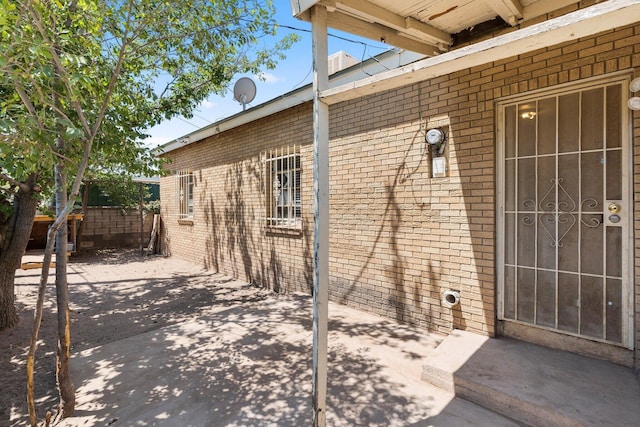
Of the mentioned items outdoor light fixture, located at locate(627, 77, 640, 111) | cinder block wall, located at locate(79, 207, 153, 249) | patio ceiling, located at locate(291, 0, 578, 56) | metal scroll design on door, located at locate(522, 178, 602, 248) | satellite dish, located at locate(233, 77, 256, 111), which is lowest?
cinder block wall, located at locate(79, 207, 153, 249)

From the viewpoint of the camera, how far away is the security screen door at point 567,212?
2725 mm

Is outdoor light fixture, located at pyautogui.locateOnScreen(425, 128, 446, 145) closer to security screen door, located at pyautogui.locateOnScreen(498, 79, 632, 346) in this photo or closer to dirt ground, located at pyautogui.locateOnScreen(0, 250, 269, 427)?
security screen door, located at pyautogui.locateOnScreen(498, 79, 632, 346)

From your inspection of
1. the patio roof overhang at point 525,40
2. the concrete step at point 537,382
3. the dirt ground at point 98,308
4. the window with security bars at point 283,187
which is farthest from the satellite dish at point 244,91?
the concrete step at point 537,382

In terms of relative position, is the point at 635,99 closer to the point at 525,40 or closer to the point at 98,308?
the point at 525,40

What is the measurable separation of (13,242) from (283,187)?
3988mm

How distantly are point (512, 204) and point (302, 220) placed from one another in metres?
3.26

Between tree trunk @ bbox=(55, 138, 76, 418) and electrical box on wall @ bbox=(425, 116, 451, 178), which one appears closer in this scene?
tree trunk @ bbox=(55, 138, 76, 418)

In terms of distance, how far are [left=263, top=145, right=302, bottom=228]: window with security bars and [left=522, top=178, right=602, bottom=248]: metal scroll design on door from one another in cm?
369

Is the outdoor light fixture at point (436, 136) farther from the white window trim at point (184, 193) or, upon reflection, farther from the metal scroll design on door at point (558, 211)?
the white window trim at point (184, 193)

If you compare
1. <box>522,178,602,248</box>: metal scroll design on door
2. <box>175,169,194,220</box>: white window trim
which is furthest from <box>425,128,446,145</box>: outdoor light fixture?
Result: <box>175,169,194,220</box>: white window trim

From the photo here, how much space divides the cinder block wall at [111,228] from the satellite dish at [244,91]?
7.70 meters

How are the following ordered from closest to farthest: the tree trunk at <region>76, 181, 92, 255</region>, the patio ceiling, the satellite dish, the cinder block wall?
the patio ceiling < the satellite dish < the tree trunk at <region>76, 181, 92, 255</region> < the cinder block wall

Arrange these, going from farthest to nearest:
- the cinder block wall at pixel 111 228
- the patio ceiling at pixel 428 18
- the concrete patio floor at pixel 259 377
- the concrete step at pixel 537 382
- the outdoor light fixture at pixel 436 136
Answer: the cinder block wall at pixel 111 228 → the outdoor light fixture at pixel 436 136 → the patio ceiling at pixel 428 18 → the concrete patio floor at pixel 259 377 → the concrete step at pixel 537 382

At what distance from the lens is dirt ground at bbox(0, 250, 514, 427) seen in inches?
97.9
